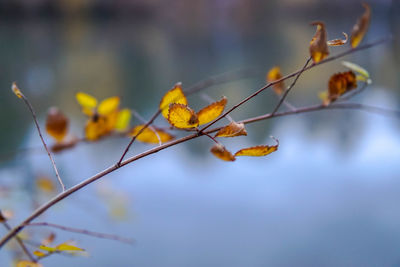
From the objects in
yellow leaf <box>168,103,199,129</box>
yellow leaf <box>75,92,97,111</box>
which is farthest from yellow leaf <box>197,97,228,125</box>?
yellow leaf <box>75,92,97,111</box>

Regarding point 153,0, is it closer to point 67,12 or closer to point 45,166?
point 67,12

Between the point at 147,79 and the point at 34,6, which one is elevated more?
the point at 34,6

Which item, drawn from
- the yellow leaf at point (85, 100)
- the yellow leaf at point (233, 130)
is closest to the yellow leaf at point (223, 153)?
the yellow leaf at point (233, 130)

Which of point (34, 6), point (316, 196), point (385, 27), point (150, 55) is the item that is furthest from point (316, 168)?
point (34, 6)

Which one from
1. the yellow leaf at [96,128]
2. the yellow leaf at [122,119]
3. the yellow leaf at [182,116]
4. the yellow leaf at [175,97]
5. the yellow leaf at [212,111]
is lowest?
the yellow leaf at [182,116]

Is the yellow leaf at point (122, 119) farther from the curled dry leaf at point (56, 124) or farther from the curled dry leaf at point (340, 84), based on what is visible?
the curled dry leaf at point (340, 84)
